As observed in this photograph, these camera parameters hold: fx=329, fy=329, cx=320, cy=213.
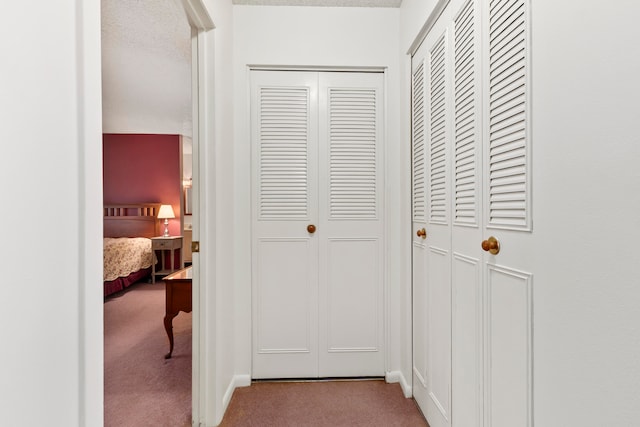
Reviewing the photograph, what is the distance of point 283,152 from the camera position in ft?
7.36

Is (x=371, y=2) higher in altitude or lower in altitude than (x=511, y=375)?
higher

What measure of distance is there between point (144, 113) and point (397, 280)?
169 inches

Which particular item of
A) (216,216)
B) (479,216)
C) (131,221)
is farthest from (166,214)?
(479,216)

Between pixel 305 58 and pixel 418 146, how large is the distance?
3.17ft

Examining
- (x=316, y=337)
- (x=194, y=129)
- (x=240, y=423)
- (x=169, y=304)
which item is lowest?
(x=240, y=423)

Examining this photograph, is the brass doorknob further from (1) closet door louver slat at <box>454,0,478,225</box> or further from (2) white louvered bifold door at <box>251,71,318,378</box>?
(2) white louvered bifold door at <box>251,71,318,378</box>

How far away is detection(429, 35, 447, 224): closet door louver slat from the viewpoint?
161 cm

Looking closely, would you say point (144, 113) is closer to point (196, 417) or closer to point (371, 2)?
point (371, 2)

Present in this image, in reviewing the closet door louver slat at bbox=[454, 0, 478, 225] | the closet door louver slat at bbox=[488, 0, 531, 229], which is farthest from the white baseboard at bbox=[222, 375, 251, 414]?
the closet door louver slat at bbox=[488, 0, 531, 229]

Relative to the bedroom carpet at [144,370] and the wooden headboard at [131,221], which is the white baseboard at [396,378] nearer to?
the bedroom carpet at [144,370]

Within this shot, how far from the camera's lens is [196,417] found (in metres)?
1.72

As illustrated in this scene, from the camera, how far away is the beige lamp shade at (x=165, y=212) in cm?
562
